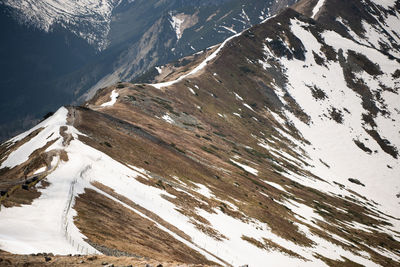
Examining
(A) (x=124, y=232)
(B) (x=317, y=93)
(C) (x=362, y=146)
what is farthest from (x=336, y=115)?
(A) (x=124, y=232)

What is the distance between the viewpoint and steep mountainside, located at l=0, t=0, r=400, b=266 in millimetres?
33219

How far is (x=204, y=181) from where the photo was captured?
6775 centimetres

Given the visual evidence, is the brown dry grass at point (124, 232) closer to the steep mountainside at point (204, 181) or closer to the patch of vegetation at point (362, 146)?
the steep mountainside at point (204, 181)

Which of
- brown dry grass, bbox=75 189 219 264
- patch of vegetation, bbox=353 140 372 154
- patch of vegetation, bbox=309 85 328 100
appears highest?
patch of vegetation, bbox=309 85 328 100

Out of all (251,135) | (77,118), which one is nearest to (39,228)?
(77,118)

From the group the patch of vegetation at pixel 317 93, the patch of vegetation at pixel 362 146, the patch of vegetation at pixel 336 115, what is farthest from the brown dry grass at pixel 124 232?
the patch of vegetation at pixel 317 93

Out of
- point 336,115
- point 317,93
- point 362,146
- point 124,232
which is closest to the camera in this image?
point 124,232

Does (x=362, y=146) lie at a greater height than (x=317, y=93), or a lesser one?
lesser

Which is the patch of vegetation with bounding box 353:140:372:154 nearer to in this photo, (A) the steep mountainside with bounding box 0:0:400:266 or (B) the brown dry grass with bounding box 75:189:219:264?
(A) the steep mountainside with bounding box 0:0:400:266

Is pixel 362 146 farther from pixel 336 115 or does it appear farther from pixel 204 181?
pixel 204 181

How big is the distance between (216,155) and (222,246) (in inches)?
2023

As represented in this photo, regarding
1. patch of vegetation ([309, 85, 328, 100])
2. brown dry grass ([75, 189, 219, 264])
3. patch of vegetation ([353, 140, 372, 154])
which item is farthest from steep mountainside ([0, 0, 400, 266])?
patch of vegetation ([309, 85, 328, 100])

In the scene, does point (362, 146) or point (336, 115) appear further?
point (336, 115)

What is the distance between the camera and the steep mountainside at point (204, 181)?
33.2 metres
